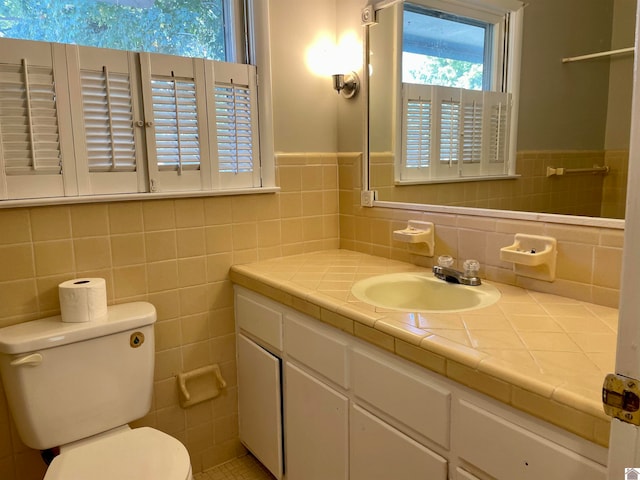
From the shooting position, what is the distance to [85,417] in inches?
58.1

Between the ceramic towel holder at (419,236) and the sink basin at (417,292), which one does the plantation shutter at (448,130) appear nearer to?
the ceramic towel holder at (419,236)

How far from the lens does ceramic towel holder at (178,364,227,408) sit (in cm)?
186

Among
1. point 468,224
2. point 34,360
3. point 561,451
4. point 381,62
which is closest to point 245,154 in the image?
point 381,62

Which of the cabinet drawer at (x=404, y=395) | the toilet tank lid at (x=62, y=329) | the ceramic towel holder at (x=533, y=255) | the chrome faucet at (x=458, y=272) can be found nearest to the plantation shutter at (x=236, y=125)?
the toilet tank lid at (x=62, y=329)

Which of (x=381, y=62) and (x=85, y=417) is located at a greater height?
(x=381, y=62)

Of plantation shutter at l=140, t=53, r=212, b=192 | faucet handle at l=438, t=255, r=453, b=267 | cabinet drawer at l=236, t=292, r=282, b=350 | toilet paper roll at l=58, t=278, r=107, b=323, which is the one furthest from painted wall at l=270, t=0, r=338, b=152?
toilet paper roll at l=58, t=278, r=107, b=323

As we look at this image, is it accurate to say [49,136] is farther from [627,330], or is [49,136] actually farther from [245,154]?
[627,330]

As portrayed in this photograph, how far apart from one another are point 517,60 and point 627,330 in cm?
129

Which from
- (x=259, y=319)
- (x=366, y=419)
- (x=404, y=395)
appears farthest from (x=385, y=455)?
(x=259, y=319)

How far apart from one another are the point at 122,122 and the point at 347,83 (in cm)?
96

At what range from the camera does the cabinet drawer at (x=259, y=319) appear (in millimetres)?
1652

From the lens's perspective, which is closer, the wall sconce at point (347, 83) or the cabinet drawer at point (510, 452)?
the cabinet drawer at point (510, 452)

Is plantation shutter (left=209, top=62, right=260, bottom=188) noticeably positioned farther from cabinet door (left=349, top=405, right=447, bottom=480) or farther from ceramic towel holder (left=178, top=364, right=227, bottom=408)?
cabinet door (left=349, top=405, right=447, bottom=480)

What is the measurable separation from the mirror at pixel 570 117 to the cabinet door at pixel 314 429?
83 centimetres
